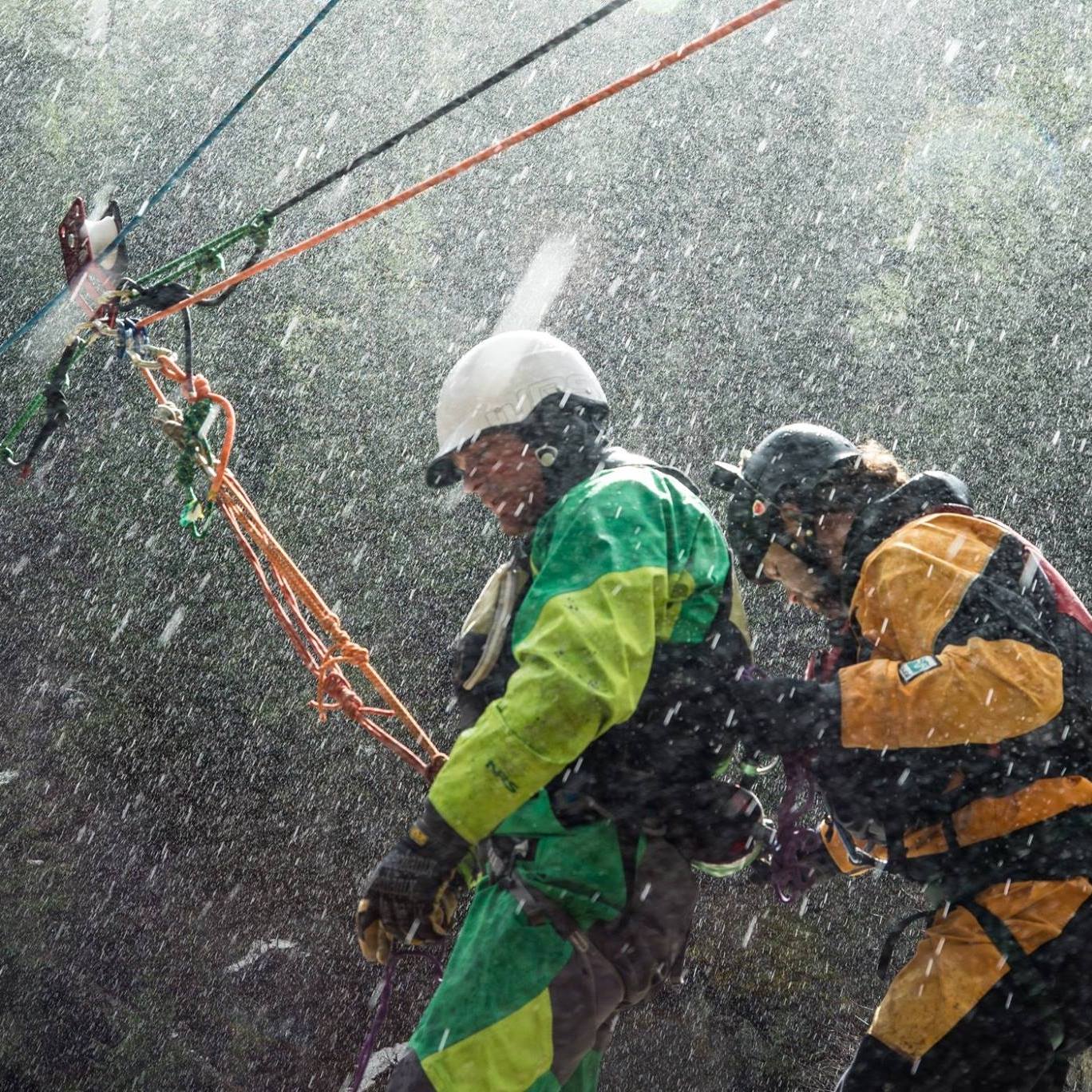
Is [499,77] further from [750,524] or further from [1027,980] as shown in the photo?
[1027,980]

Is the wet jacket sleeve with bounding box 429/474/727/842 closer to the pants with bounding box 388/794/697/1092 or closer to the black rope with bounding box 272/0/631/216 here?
the pants with bounding box 388/794/697/1092

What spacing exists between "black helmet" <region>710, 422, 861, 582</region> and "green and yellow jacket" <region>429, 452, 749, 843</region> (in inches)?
18.9

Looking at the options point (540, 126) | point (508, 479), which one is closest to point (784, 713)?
point (508, 479)

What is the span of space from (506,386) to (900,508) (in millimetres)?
978

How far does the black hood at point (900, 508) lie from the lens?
245cm

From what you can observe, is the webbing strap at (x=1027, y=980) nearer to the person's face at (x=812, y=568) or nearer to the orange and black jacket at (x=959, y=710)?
the orange and black jacket at (x=959, y=710)

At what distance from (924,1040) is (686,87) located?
1351 cm

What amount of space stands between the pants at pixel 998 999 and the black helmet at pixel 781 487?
0.95 meters

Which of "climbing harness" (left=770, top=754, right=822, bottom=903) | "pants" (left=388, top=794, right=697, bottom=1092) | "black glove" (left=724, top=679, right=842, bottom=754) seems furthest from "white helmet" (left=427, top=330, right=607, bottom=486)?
"climbing harness" (left=770, top=754, right=822, bottom=903)

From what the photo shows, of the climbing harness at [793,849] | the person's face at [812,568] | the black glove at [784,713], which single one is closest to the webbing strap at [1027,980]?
the black glove at [784,713]

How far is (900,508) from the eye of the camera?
246 centimetres

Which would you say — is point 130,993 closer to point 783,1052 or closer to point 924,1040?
point 783,1052

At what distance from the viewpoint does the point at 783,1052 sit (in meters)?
6.67

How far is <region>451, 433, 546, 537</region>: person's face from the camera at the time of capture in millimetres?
2562
